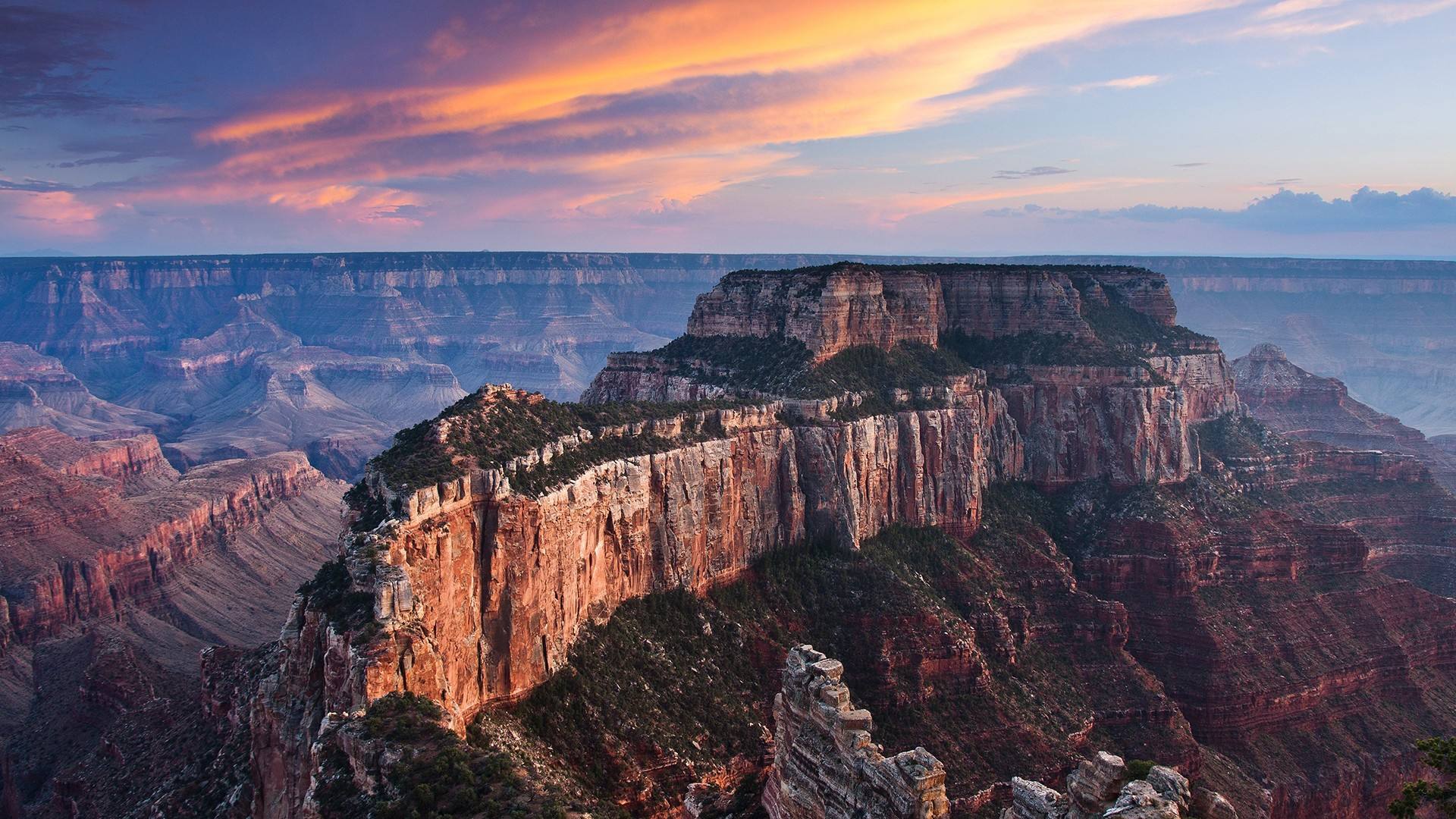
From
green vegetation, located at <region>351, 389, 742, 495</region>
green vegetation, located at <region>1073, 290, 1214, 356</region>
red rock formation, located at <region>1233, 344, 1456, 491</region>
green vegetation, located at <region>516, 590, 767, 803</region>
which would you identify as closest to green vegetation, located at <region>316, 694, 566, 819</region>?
green vegetation, located at <region>351, 389, 742, 495</region>

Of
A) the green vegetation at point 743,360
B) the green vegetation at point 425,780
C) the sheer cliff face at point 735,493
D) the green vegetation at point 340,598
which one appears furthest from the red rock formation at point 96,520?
the green vegetation at point 425,780

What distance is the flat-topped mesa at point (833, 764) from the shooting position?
1287 inches

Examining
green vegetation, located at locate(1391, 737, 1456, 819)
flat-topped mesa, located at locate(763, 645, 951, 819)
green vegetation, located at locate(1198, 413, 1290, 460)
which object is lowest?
green vegetation, located at locate(1198, 413, 1290, 460)

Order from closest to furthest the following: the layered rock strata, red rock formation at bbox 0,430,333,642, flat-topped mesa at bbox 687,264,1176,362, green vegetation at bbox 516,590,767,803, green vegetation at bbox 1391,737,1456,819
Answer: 1. green vegetation at bbox 1391,737,1456,819
2. the layered rock strata
3. green vegetation at bbox 516,590,767,803
4. flat-topped mesa at bbox 687,264,1176,362
5. red rock formation at bbox 0,430,333,642

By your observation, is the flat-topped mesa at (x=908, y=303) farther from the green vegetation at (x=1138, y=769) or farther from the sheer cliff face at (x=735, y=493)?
the green vegetation at (x=1138, y=769)

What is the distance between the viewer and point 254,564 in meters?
149

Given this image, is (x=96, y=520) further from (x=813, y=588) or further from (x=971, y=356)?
(x=971, y=356)

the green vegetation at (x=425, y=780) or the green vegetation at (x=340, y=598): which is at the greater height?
the green vegetation at (x=340, y=598)

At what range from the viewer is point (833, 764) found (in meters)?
36.7

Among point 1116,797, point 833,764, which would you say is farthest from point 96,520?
point 1116,797

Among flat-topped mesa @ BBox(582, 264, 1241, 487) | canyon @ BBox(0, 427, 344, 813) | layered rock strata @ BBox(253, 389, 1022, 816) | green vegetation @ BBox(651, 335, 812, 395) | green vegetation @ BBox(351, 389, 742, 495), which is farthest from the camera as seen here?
flat-topped mesa @ BBox(582, 264, 1241, 487)

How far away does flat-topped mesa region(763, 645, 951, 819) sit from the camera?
3269 cm

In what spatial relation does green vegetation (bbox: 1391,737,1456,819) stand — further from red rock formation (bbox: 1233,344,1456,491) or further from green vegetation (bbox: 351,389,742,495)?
red rock formation (bbox: 1233,344,1456,491)

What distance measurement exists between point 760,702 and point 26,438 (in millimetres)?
157518
